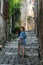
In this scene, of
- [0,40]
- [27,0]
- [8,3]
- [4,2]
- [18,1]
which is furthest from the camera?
[27,0]

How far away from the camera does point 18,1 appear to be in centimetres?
3244

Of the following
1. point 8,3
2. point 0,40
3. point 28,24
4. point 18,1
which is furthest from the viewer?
point 28,24

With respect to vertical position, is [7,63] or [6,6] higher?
[6,6]

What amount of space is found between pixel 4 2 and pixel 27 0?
2158 cm

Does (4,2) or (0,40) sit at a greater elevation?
(4,2)

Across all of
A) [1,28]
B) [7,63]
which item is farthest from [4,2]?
[7,63]

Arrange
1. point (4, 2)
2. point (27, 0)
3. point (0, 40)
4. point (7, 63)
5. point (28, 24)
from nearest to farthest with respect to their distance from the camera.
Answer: point (7, 63)
point (0, 40)
point (4, 2)
point (28, 24)
point (27, 0)

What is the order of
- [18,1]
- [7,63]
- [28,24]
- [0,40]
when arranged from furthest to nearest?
1. [28,24]
2. [18,1]
3. [0,40]
4. [7,63]

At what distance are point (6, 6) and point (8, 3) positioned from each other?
1014mm

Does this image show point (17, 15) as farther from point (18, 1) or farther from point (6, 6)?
point (6, 6)

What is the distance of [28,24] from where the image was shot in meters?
41.3

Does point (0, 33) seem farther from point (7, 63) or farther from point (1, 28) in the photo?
point (7, 63)

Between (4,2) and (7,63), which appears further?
(4,2)

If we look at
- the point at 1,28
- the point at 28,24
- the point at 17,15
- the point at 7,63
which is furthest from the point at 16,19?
the point at 7,63
